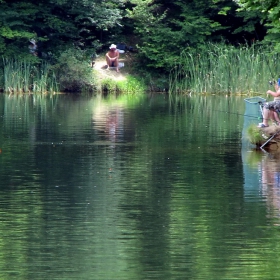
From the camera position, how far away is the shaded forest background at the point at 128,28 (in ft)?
148

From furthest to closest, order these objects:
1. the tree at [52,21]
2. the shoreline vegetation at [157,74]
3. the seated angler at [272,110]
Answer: the tree at [52,21] → the shoreline vegetation at [157,74] → the seated angler at [272,110]

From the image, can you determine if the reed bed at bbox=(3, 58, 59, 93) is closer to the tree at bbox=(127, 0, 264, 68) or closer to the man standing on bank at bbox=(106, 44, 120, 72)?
the man standing on bank at bbox=(106, 44, 120, 72)

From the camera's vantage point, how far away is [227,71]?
4184cm

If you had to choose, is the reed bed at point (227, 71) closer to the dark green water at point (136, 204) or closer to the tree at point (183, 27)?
the tree at point (183, 27)

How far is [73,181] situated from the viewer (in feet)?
49.2

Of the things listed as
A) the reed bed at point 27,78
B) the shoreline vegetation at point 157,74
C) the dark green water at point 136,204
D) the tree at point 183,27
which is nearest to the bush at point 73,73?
the shoreline vegetation at point 157,74

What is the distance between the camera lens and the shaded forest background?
45094 mm

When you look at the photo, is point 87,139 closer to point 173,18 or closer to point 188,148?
point 188,148

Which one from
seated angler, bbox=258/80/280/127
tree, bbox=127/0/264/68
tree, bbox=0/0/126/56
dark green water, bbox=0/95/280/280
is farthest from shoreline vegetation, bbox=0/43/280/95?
seated angler, bbox=258/80/280/127

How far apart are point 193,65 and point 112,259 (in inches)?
1363

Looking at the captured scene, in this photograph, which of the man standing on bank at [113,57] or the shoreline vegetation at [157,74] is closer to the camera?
the shoreline vegetation at [157,74]

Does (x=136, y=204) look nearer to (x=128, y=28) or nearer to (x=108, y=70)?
(x=108, y=70)

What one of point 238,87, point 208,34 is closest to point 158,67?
point 208,34

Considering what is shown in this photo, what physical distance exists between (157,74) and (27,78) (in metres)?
7.72
